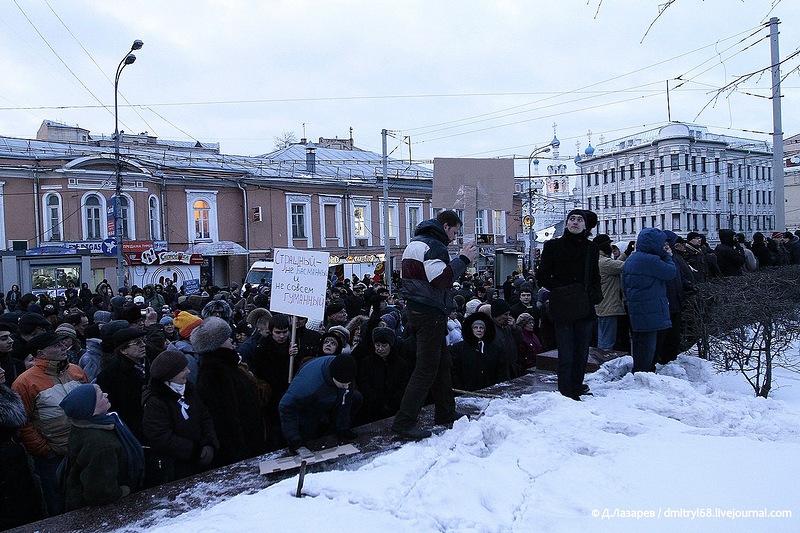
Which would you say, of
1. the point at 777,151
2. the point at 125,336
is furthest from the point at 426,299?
the point at 777,151

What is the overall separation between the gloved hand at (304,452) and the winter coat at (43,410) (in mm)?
1777

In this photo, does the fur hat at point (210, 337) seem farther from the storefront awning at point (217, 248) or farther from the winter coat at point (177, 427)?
the storefront awning at point (217, 248)

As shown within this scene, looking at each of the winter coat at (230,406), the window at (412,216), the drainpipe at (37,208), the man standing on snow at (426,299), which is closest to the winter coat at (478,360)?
the man standing on snow at (426,299)

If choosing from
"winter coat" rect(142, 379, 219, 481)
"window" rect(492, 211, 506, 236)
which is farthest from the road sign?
"winter coat" rect(142, 379, 219, 481)

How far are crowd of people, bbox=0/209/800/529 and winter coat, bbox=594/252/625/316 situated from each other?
0.04m

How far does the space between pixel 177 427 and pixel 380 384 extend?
199 centimetres

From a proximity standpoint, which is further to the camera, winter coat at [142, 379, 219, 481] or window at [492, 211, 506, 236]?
window at [492, 211, 506, 236]

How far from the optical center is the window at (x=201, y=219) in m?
34.9

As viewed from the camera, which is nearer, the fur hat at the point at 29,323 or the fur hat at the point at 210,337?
the fur hat at the point at 210,337

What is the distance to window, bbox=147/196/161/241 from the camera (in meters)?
33.0

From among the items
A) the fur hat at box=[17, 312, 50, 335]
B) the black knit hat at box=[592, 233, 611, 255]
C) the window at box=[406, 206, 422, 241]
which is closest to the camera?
the black knit hat at box=[592, 233, 611, 255]

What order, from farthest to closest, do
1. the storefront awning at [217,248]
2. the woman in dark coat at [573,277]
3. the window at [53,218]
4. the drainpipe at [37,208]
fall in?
the storefront awning at [217,248], the window at [53,218], the drainpipe at [37,208], the woman in dark coat at [573,277]

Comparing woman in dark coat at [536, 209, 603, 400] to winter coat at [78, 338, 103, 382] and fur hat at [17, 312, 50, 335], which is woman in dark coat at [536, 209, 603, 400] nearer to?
winter coat at [78, 338, 103, 382]

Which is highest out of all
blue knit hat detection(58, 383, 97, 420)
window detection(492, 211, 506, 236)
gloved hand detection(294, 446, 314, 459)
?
window detection(492, 211, 506, 236)
